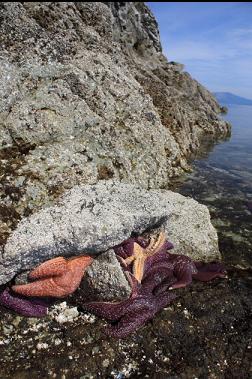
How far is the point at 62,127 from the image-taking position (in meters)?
10.9

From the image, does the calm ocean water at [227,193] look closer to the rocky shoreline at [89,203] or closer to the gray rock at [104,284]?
the rocky shoreline at [89,203]

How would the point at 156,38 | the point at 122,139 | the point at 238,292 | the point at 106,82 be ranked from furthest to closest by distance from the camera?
the point at 156,38, the point at 106,82, the point at 122,139, the point at 238,292

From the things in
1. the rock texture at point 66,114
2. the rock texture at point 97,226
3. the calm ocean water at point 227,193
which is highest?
the rock texture at point 66,114

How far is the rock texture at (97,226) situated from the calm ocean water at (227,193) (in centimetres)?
87

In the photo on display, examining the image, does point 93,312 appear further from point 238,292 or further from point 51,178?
point 51,178

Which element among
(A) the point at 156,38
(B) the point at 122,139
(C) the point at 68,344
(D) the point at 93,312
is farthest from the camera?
(A) the point at 156,38

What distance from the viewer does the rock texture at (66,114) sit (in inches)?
374

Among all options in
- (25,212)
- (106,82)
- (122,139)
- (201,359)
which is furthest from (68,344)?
(106,82)

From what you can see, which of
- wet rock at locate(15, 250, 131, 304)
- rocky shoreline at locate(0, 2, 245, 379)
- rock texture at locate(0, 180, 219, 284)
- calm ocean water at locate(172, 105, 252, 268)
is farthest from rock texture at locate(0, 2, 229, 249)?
wet rock at locate(15, 250, 131, 304)

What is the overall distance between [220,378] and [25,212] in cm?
501

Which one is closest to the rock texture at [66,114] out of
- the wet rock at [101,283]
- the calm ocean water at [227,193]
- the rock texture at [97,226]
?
the rock texture at [97,226]

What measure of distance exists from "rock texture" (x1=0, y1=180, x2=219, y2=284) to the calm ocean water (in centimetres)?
87

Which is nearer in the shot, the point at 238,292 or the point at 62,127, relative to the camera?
the point at 238,292

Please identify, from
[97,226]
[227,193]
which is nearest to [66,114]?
[97,226]
